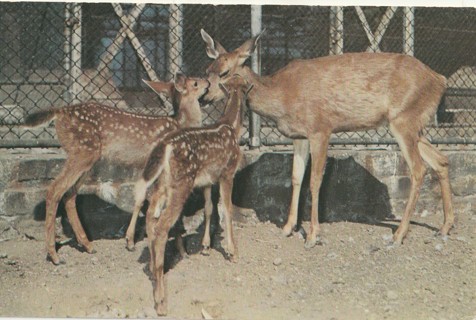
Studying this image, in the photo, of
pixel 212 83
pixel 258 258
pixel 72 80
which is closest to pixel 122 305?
pixel 258 258

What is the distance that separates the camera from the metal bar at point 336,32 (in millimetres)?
8406

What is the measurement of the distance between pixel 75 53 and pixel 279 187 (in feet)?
7.74

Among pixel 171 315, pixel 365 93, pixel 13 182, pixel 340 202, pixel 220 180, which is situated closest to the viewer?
pixel 171 315

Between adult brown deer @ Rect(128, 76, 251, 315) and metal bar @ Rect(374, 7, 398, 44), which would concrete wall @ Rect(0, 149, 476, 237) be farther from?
metal bar @ Rect(374, 7, 398, 44)

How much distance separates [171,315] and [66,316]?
2.29 feet

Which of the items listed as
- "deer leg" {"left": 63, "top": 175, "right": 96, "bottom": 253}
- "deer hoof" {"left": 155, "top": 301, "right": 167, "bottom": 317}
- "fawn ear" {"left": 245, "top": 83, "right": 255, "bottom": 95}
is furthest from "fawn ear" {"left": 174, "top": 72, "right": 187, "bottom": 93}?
"deer hoof" {"left": 155, "top": 301, "right": 167, "bottom": 317}

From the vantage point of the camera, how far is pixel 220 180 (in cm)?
581

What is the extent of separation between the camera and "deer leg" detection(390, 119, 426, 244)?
647cm

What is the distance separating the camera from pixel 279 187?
7035 mm

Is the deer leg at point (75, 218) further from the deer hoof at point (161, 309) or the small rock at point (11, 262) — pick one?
the deer hoof at point (161, 309)

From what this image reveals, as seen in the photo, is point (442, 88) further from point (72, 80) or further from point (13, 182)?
point (13, 182)

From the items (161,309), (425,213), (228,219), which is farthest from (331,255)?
(425,213)

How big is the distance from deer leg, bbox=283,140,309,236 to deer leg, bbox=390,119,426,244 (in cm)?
85

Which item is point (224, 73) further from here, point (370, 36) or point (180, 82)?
point (370, 36)
